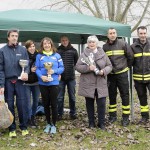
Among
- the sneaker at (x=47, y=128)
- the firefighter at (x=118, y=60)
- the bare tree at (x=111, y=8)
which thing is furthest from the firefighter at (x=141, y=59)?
the bare tree at (x=111, y=8)

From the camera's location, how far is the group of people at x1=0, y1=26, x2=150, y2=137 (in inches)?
248

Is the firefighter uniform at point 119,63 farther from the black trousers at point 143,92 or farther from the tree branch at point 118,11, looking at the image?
the tree branch at point 118,11

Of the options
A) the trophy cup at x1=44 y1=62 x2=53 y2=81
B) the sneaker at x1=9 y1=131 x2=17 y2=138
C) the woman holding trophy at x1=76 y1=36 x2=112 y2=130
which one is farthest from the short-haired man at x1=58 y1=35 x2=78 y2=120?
the sneaker at x1=9 y1=131 x2=17 y2=138

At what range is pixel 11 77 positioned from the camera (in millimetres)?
6258

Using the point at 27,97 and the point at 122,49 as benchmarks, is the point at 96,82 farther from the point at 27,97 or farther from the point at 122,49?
the point at 27,97

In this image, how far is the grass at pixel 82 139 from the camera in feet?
20.3

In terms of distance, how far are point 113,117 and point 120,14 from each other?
1206 centimetres

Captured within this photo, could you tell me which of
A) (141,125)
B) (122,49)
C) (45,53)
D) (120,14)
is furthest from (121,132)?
(120,14)

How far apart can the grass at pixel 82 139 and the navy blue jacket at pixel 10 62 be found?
1.15 meters

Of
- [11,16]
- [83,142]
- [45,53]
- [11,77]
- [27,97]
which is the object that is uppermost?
[11,16]

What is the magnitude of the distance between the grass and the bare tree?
11850 mm

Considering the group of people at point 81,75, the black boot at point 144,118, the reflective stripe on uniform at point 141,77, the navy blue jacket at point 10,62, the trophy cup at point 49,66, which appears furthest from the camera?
the black boot at point 144,118

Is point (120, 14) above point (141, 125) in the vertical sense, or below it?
above

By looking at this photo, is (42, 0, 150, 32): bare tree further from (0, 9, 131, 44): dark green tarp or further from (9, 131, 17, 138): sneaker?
(9, 131, 17, 138): sneaker
